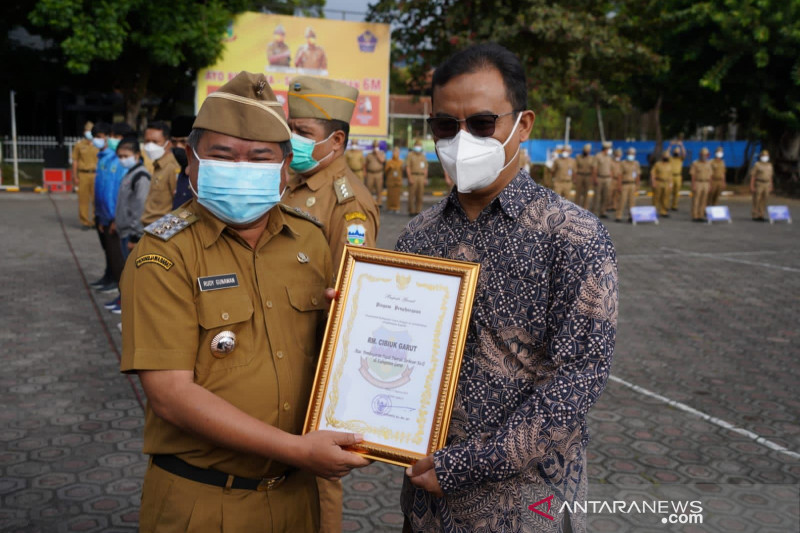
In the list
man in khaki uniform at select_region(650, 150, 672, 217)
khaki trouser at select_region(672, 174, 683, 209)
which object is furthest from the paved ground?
khaki trouser at select_region(672, 174, 683, 209)

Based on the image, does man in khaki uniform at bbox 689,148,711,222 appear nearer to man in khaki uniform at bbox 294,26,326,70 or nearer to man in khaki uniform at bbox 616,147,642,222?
man in khaki uniform at bbox 616,147,642,222

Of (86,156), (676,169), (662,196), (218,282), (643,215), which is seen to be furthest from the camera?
(676,169)

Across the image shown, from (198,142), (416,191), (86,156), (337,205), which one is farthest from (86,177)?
(198,142)

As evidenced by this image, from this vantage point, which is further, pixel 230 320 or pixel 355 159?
pixel 355 159

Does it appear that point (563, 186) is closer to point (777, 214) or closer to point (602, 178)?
point (602, 178)

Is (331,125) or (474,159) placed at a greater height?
(331,125)

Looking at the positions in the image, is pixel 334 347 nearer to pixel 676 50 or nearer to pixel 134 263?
pixel 134 263

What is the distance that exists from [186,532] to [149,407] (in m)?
0.36

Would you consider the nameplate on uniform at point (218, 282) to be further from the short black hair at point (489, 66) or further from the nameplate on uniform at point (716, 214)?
the nameplate on uniform at point (716, 214)

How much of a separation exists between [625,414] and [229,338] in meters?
4.18

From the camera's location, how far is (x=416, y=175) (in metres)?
20.0

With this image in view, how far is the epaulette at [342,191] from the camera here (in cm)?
341

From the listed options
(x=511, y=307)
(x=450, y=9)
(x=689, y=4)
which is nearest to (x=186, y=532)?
(x=511, y=307)

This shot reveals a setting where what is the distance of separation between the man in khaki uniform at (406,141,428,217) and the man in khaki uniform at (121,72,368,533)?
18.0 metres
